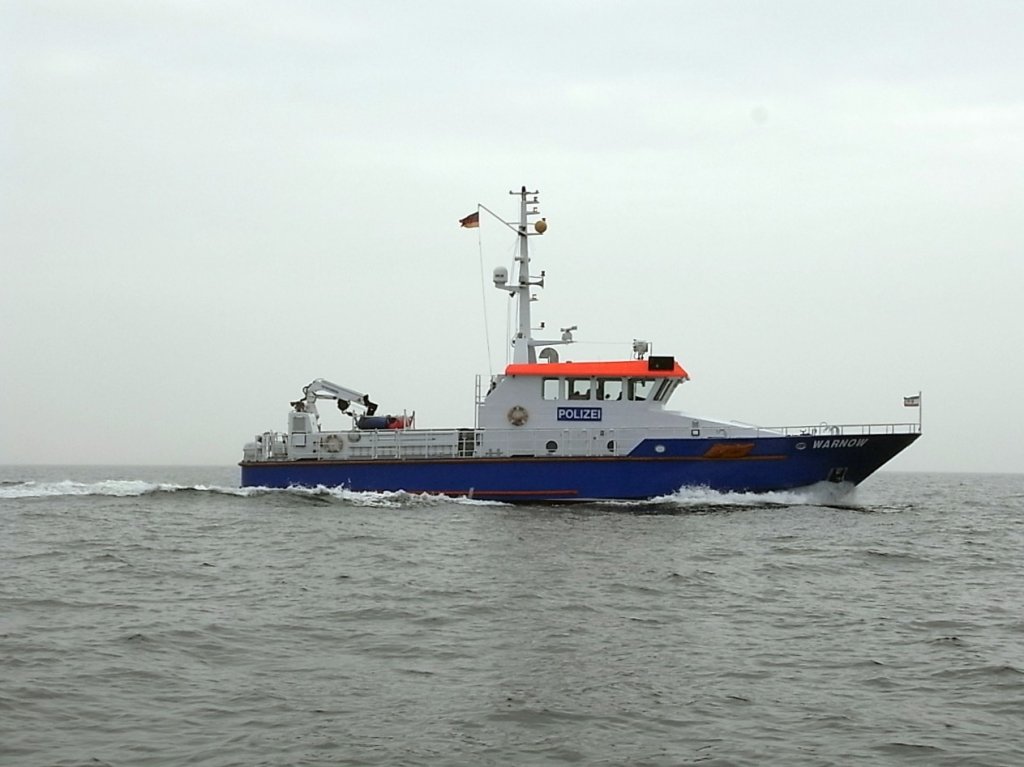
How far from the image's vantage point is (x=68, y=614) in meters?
11.1

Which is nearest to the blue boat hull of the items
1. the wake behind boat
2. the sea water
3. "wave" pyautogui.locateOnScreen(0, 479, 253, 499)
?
the wake behind boat

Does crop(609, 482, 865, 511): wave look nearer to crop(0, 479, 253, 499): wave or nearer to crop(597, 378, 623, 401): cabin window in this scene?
crop(597, 378, 623, 401): cabin window

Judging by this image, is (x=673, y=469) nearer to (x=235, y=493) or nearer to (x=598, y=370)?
(x=598, y=370)

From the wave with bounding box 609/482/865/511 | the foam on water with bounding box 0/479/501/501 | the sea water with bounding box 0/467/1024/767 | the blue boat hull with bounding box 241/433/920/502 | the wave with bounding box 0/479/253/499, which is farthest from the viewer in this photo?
the wave with bounding box 0/479/253/499

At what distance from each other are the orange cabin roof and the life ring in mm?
866

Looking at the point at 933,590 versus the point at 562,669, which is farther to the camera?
the point at 933,590

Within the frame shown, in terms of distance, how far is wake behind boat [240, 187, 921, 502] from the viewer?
24141 mm

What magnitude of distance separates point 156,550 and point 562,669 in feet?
32.7

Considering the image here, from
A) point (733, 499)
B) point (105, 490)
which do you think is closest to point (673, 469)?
point (733, 499)

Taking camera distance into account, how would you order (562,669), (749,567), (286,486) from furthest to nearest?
1. (286,486)
2. (749,567)
3. (562,669)

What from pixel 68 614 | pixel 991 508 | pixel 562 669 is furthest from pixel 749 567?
pixel 991 508

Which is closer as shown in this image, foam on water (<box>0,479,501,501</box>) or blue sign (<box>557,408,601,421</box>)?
foam on water (<box>0,479,501,501</box>)

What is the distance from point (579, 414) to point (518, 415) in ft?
4.88

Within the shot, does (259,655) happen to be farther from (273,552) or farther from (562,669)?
(273,552)
